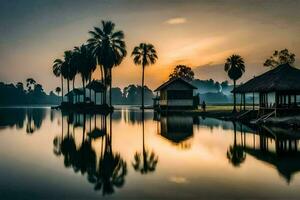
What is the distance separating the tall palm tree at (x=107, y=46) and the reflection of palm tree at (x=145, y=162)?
53875 mm

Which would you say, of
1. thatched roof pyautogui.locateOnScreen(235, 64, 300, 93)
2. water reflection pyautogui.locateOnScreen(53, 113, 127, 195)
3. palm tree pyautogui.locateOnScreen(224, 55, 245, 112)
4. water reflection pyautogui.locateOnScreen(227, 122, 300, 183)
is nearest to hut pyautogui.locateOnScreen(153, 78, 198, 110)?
palm tree pyautogui.locateOnScreen(224, 55, 245, 112)

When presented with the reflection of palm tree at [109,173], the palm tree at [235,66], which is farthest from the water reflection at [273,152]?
the palm tree at [235,66]

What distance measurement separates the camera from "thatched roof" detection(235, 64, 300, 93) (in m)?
36.6

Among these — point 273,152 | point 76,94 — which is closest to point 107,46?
point 76,94

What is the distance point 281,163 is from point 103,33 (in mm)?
61276

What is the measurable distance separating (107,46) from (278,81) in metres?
41.1

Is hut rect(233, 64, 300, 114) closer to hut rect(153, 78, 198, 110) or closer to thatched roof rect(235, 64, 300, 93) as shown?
thatched roof rect(235, 64, 300, 93)

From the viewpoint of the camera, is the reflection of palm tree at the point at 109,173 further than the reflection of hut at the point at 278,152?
No

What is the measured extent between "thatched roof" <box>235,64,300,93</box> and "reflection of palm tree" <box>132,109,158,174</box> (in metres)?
22.3

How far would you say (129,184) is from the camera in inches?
452

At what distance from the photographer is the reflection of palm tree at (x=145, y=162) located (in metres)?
14.0

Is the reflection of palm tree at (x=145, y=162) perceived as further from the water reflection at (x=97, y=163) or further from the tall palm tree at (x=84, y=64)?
the tall palm tree at (x=84, y=64)

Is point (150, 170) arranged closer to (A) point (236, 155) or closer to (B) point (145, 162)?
(B) point (145, 162)

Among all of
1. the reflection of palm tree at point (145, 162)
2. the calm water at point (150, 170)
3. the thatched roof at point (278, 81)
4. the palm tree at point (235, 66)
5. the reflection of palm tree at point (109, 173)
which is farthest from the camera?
the palm tree at point (235, 66)
